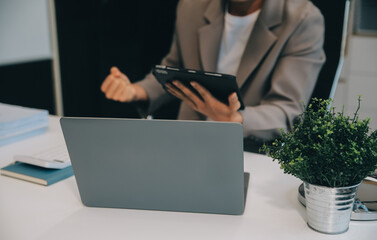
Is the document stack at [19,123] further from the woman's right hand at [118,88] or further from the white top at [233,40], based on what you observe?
the white top at [233,40]

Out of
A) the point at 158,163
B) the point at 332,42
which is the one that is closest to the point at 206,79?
the point at 158,163

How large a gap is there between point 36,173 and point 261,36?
925mm

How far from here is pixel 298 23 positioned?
4.89 ft

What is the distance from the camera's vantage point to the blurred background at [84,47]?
8.84ft

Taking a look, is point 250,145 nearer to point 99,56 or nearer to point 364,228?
point 364,228

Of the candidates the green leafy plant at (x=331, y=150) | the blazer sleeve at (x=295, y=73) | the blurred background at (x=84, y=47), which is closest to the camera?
the green leafy plant at (x=331, y=150)

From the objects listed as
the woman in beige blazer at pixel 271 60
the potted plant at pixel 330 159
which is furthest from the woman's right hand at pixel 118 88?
the potted plant at pixel 330 159

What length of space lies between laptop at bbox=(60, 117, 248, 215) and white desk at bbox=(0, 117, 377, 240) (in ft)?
0.09

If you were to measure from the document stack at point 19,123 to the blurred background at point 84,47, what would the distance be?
1.22 m

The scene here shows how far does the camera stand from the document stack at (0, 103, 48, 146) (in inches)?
48.4

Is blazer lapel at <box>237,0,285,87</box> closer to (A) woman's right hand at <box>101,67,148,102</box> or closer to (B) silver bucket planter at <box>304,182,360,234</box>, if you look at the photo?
(A) woman's right hand at <box>101,67,148,102</box>

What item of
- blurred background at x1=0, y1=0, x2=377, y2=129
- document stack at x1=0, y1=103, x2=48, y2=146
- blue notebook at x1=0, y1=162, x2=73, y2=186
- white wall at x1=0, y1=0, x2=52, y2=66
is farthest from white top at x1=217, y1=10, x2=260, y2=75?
white wall at x1=0, y1=0, x2=52, y2=66

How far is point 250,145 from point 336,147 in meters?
0.73

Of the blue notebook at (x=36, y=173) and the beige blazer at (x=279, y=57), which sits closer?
the blue notebook at (x=36, y=173)
